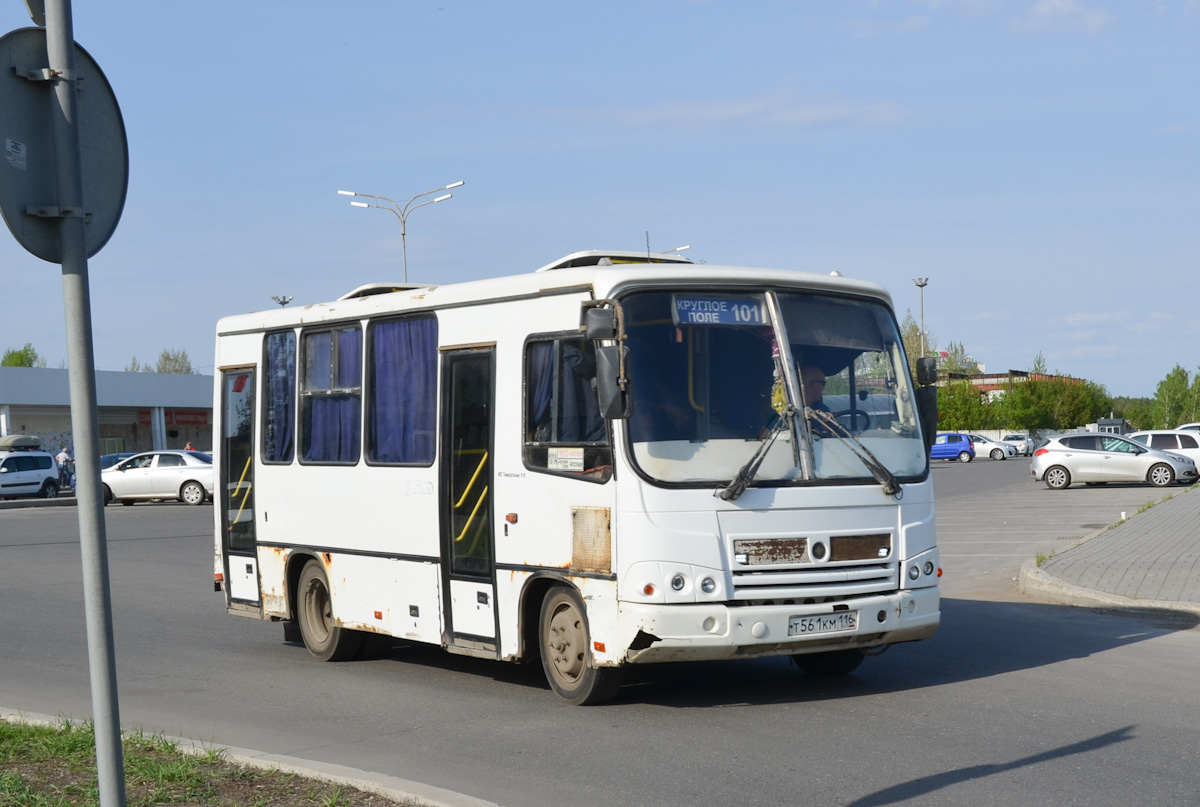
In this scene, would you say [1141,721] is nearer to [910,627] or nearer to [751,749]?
[910,627]

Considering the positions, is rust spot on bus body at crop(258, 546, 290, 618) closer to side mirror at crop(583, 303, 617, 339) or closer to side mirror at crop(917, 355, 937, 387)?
side mirror at crop(583, 303, 617, 339)

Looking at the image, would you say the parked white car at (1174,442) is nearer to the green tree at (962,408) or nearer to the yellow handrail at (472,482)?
the yellow handrail at (472,482)

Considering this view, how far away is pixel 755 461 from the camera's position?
813 cm

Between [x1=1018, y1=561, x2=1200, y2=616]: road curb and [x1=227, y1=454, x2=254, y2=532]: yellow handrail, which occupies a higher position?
[x1=227, y1=454, x2=254, y2=532]: yellow handrail

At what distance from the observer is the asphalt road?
6359 millimetres

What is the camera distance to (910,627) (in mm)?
8562

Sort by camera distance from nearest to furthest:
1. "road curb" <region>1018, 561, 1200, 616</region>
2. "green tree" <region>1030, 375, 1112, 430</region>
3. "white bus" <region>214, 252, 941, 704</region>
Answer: "white bus" <region>214, 252, 941, 704</region>, "road curb" <region>1018, 561, 1200, 616</region>, "green tree" <region>1030, 375, 1112, 430</region>

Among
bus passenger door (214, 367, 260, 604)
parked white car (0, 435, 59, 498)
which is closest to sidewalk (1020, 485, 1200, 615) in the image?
bus passenger door (214, 367, 260, 604)

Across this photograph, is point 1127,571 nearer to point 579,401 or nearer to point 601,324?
point 579,401

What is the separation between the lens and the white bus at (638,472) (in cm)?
794

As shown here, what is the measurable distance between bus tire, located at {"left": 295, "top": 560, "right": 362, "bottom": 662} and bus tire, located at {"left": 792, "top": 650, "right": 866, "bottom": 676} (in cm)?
365

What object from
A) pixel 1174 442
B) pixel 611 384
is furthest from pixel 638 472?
pixel 1174 442

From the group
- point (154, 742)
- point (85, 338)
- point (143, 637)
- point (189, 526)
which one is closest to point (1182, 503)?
point (189, 526)

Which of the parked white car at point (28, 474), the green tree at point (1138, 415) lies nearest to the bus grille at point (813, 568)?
the parked white car at point (28, 474)
